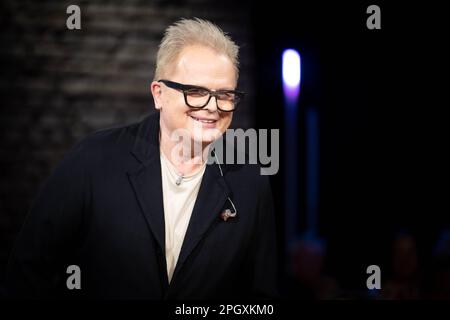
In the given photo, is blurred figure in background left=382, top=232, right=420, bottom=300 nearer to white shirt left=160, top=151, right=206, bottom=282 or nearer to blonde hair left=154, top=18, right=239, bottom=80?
white shirt left=160, top=151, right=206, bottom=282

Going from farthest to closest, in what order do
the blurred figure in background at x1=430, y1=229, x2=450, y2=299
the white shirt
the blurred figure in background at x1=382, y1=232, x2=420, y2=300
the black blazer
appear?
the blurred figure in background at x1=382, y1=232, x2=420, y2=300 → the blurred figure in background at x1=430, y1=229, x2=450, y2=299 → the white shirt → the black blazer

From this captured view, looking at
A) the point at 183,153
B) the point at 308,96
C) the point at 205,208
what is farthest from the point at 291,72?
the point at 205,208

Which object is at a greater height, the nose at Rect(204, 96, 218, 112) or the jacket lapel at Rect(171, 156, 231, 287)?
the nose at Rect(204, 96, 218, 112)

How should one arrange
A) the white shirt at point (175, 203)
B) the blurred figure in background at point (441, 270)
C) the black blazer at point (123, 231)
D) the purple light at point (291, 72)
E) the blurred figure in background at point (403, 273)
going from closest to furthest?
the black blazer at point (123, 231)
the white shirt at point (175, 203)
the blurred figure in background at point (441, 270)
the blurred figure in background at point (403, 273)
the purple light at point (291, 72)

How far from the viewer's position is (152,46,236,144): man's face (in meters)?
2.23

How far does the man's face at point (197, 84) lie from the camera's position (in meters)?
2.23

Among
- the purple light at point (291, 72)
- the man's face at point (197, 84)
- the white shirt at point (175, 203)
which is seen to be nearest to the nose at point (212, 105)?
the man's face at point (197, 84)

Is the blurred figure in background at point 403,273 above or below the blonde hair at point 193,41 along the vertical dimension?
below

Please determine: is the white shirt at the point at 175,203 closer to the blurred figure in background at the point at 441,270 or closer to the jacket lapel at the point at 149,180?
the jacket lapel at the point at 149,180

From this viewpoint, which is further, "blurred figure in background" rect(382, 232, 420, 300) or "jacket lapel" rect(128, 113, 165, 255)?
"blurred figure in background" rect(382, 232, 420, 300)

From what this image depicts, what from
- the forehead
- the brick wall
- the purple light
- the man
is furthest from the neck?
Result: the purple light

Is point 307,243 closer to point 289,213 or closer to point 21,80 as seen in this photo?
point 289,213
